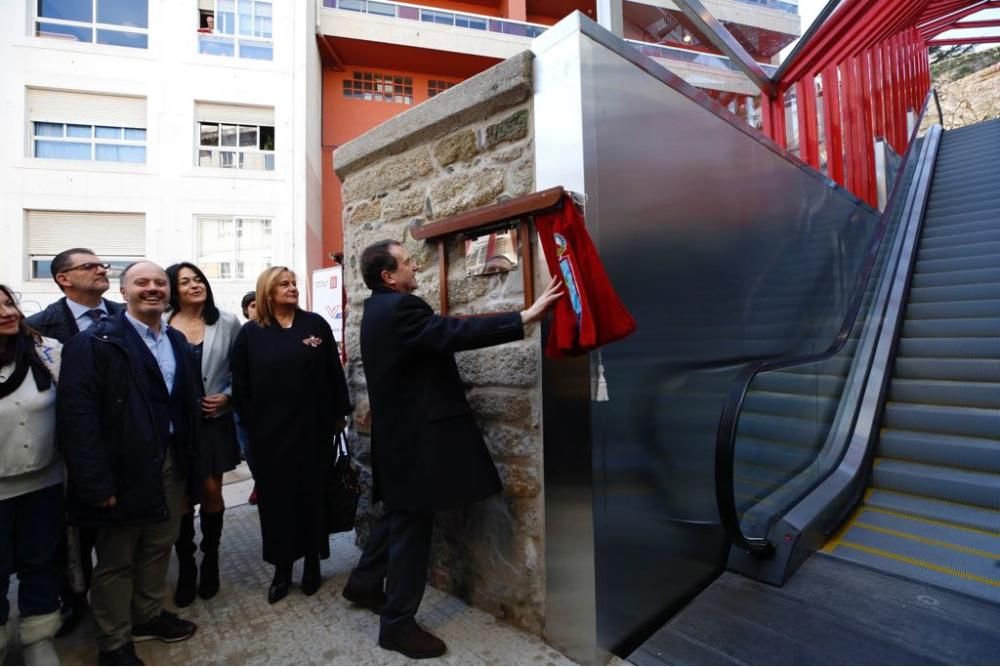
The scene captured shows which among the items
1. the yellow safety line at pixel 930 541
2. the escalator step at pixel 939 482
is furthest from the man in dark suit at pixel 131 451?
the escalator step at pixel 939 482

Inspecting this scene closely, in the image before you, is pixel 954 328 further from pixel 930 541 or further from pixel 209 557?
pixel 209 557

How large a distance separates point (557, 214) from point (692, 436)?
1508mm

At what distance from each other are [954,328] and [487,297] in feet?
14.9

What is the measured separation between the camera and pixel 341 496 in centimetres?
305

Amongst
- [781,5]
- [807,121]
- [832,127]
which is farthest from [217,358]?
[832,127]

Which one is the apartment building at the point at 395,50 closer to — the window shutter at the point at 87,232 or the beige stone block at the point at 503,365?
the window shutter at the point at 87,232

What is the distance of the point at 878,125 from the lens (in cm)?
902

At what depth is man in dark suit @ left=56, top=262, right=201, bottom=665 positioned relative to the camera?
2150 mm

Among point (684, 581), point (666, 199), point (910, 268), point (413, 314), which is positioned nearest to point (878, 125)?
point (910, 268)

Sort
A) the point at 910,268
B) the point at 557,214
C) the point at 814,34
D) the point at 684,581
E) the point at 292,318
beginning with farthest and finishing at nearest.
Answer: the point at 814,34
the point at 910,268
the point at 292,318
the point at 684,581
the point at 557,214

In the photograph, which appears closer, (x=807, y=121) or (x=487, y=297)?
(x=487, y=297)

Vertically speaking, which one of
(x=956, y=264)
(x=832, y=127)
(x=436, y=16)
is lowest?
(x=956, y=264)

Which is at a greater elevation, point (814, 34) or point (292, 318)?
point (814, 34)

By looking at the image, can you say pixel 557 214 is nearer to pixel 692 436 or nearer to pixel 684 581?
pixel 692 436
